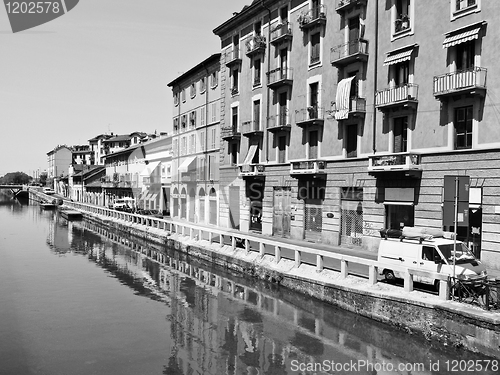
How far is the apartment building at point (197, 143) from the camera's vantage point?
43.0 m

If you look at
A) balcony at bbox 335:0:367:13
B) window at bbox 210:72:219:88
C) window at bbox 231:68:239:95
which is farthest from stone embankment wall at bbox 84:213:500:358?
window at bbox 210:72:219:88

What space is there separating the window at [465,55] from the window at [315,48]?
10.0 m

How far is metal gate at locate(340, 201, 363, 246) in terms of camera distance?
2550cm

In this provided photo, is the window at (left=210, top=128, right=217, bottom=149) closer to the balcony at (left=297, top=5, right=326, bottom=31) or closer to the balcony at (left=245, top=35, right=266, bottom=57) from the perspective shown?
the balcony at (left=245, top=35, right=266, bottom=57)

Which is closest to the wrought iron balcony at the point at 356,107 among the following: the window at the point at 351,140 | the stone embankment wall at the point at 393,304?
the window at the point at 351,140

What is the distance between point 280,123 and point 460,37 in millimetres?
14110

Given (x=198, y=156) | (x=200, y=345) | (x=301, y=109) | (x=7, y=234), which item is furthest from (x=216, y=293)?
(x=7, y=234)

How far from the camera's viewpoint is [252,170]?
35000 mm

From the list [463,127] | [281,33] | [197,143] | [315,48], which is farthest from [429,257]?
[197,143]

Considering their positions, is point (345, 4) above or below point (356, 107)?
above

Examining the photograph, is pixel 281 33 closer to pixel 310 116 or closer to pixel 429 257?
pixel 310 116

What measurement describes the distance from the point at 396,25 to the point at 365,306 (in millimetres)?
14970

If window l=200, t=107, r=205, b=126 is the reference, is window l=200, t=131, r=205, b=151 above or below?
below

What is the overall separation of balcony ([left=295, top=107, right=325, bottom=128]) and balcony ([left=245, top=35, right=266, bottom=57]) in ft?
23.5
